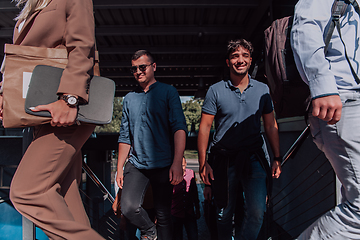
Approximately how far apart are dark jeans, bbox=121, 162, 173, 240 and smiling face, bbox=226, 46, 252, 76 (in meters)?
1.08

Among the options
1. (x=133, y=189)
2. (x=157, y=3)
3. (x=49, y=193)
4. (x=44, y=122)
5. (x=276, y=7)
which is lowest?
(x=133, y=189)

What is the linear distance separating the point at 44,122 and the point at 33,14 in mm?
621

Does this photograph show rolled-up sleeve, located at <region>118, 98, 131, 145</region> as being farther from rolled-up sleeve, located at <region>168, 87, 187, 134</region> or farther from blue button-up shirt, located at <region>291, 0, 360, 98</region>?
blue button-up shirt, located at <region>291, 0, 360, 98</region>

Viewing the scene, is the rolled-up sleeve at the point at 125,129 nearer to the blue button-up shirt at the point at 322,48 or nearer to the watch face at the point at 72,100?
the watch face at the point at 72,100

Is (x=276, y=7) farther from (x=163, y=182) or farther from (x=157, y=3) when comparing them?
(x=163, y=182)

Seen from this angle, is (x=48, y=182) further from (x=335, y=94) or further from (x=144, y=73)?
(x=335, y=94)

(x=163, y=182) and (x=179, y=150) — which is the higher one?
(x=179, y=150)

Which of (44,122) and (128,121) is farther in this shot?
(128,121)

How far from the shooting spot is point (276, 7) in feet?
12.2

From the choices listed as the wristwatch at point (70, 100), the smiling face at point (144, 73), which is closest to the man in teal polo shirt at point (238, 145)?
the smiling face at point (144, 73)

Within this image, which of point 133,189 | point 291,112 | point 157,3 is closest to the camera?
point 291,112

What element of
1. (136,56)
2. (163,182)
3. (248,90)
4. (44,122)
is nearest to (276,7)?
(248,90)

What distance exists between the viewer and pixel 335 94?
1.02 metres

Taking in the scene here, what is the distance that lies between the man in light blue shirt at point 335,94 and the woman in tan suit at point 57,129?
1153 millimetres
